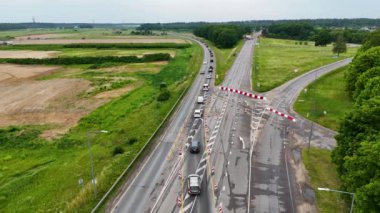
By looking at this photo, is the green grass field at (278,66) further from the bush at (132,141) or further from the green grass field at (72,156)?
the bush at (132,141)

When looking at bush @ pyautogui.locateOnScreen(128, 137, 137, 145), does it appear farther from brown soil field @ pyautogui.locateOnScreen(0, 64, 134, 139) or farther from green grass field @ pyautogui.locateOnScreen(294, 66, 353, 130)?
green grass field @ pyautogui.locateOnScreen(294, 66, 353, 130)

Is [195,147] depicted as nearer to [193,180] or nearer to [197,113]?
[193,180]

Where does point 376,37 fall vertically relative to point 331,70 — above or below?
above

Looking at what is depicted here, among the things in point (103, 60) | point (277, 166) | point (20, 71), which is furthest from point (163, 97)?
point (20, 71)

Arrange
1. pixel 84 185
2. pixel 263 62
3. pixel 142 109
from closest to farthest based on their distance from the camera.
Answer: pixel 84 185 < pixel 142 109 < pixel 263 62

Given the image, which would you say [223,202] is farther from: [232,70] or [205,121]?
[232,70]

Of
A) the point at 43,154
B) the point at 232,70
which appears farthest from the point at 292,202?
the point at 232,70

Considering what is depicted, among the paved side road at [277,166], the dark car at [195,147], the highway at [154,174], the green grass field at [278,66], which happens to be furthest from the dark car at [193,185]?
the green grass field at [278,66]
